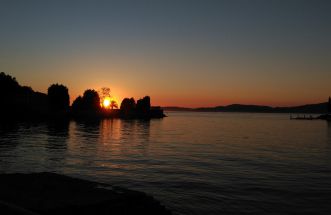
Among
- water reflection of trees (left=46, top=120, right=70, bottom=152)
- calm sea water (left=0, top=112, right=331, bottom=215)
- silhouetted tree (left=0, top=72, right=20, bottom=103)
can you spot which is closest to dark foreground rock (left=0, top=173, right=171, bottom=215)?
calm sea water (left=0, top=112, right=331, bottom=215)

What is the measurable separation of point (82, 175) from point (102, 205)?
1963 cm

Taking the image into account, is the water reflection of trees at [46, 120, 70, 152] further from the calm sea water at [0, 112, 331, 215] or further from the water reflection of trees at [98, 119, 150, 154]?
the water reflection of trees at [98, 119, 150, 154]

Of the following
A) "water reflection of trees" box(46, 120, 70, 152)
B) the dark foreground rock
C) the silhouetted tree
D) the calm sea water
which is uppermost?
the silhouetted tree

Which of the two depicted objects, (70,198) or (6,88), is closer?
(70,198)

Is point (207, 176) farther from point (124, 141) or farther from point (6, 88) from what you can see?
point (6, 88)

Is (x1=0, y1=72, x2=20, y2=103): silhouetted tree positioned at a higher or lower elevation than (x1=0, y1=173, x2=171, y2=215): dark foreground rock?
higher

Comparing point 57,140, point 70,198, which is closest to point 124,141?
point 57,140

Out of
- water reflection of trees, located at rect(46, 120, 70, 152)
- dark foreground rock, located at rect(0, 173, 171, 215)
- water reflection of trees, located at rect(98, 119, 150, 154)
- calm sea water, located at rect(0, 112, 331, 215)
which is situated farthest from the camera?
water reflection of trees, located at rect(98, 119, 150, 154)

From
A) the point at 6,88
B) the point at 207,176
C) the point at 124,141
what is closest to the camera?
the point at 207,176

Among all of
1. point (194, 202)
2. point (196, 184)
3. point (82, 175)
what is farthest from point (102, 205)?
point (82, 175)

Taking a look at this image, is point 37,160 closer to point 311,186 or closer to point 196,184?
point 196,184

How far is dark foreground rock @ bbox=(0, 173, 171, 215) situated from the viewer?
530 inches

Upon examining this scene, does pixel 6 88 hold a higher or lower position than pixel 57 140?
higher

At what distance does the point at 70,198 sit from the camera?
14.5 meters
